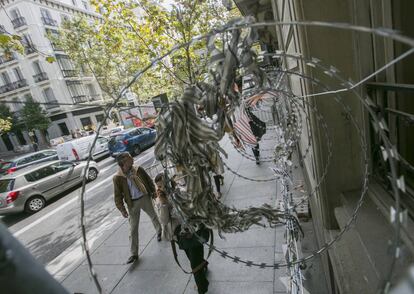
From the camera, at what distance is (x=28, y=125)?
1364 inches

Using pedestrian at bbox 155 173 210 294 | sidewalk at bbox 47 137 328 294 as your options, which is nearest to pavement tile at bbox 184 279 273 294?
sidewalk at bbox 47 137 328 294

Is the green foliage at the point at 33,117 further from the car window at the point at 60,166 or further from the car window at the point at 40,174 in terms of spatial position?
the car window at the point at 40,174

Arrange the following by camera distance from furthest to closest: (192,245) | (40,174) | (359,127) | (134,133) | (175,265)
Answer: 1. (134,133)
2. (40,174)
3. (175,265)
4. (192,245)
5. (359,127)

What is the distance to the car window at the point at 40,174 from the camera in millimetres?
11441

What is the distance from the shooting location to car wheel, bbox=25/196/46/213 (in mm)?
10934

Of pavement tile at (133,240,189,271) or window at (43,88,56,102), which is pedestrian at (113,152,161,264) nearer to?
pavement tile at (133,240,189,271)

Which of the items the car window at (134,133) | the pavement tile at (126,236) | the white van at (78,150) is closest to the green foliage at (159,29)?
the pavement tile at (126,236)

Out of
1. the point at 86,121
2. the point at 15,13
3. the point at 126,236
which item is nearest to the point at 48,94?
the point at 86,121

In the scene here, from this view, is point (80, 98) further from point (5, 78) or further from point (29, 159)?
point (29, 159)

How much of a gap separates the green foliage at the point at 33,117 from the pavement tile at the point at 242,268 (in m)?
36.7

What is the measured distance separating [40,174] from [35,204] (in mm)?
1416

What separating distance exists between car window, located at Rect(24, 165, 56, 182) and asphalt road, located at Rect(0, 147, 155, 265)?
128 cm

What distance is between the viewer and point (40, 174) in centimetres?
1192

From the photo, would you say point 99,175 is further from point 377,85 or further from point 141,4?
point 377,85
